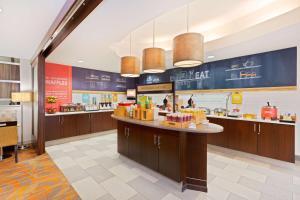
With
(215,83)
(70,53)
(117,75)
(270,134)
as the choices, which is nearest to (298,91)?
(270,134)

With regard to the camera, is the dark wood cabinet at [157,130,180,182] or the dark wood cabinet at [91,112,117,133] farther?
the dark wood cabinet at [91,112,117,133]

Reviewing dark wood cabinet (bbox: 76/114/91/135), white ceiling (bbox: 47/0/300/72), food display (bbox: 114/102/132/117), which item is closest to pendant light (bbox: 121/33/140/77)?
white ceiling (bbox: 47/0/300/72)

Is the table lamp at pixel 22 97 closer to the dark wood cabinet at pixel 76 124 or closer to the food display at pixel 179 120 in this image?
the dark wood cabinet at pixel 76 124

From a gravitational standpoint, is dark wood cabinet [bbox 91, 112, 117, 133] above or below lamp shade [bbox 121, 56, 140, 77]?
below

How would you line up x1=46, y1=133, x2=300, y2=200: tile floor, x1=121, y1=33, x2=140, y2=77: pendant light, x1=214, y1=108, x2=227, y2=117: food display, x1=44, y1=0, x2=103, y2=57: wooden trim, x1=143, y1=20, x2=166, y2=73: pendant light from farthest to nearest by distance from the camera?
x1=214, y1=108, x2=227, y2=117: food display
x1=121, y1=33, x2=140, y2=77: pendant light
x1=143, y1=20, x2=166, y2=73: pendant light
x1=46, y1=133, x2=300, y2=200: tile floor
x1=44, y1=0, x2=103, y2=57: wooden trim

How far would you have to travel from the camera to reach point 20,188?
2.27m

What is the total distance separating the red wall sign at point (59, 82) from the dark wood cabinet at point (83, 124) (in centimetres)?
92

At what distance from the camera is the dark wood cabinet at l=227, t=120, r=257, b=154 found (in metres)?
3.27

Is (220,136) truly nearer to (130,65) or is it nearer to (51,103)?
(130,65)

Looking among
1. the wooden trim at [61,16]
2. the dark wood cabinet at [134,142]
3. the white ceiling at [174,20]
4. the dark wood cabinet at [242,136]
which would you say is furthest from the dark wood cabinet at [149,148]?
the dark wood cabinet at [242,136]

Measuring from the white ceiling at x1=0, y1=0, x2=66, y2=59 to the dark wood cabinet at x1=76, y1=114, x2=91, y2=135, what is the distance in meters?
2.48

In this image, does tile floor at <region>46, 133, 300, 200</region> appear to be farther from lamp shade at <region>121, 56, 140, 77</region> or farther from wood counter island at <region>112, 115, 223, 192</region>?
lamp shade at <region>121, 56, 140, 77</region>

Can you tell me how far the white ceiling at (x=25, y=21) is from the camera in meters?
1.78

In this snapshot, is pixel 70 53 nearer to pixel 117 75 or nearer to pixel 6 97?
pixel 6 97
